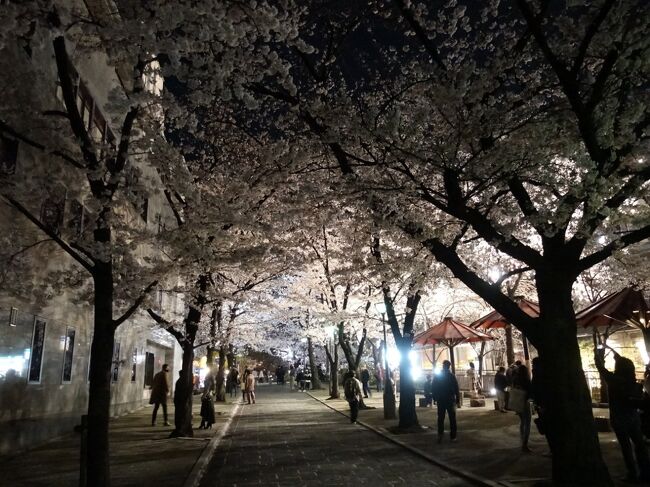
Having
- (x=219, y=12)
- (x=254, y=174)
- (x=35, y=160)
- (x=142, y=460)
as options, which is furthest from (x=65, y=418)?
(x=219, y=12)

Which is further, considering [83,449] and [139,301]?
[139,301]

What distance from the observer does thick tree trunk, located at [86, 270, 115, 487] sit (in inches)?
280

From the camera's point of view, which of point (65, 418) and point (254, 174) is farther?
point (65, 418)

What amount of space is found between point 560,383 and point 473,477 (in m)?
2.25

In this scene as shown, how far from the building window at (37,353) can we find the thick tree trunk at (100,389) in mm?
5592

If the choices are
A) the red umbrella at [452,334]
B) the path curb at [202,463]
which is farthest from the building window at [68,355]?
the red umbrella at [452,334]

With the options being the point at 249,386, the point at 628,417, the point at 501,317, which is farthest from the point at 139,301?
the point at 249,386

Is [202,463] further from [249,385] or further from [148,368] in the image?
[249,385]

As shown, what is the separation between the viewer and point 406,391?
15.3m

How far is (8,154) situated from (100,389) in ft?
21.0

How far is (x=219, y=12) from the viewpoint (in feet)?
21.7

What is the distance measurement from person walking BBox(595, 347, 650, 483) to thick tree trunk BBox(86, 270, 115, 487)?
7573mm

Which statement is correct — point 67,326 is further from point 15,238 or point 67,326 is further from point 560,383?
point 560,383

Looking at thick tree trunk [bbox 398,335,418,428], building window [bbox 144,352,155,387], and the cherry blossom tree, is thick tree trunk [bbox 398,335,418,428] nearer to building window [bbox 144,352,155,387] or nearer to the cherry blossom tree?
the cherry blossom tree
